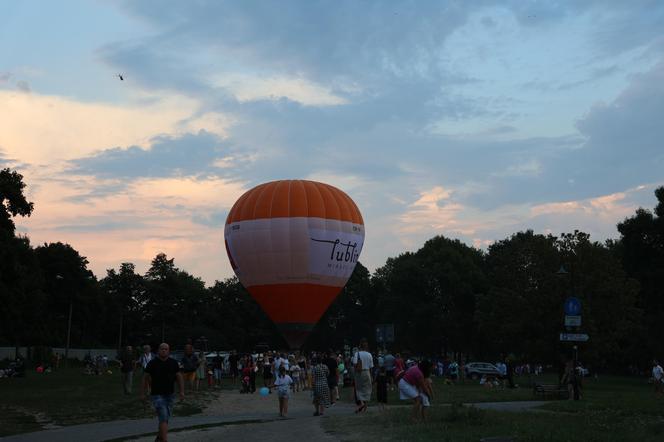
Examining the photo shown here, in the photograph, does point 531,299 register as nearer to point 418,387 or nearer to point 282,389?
point 282,389

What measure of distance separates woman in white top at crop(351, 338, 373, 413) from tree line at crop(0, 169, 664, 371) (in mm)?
12535

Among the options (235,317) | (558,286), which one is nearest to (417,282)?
(235,317)

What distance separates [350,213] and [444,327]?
47320 millimetres

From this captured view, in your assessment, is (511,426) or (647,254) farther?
(647,254)

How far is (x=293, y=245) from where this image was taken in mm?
52156

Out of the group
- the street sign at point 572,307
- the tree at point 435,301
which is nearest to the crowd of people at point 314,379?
the street sign at point 572,307

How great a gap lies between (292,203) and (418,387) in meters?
32.8

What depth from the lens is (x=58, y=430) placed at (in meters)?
20.8

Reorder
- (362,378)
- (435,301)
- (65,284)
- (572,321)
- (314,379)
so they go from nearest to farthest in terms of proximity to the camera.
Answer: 1. (362,378)
2. (314,379)
3. (572,321)
4. (435,301)
5. (65,284)

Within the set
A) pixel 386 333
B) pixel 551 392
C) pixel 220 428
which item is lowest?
pixel 220 428

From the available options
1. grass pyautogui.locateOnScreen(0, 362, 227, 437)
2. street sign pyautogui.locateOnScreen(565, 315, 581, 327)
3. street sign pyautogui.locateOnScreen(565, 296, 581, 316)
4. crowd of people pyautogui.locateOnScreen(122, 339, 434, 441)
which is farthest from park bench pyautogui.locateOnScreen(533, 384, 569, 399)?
grass pyautogui.locateOnScreen(0, 362, 227, 437)

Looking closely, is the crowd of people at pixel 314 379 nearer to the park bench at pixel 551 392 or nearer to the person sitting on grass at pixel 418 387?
the person sitting on grass at pixel 418 387

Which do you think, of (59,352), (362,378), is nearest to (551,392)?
(362,378)

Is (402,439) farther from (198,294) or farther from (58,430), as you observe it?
(198,294)
